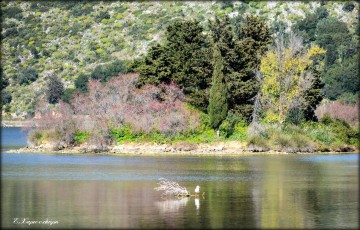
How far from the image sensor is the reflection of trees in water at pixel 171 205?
4378 cm

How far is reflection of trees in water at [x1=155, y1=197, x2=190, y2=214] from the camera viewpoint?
4378 cm

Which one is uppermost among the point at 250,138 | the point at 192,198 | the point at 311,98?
the point at 192,198

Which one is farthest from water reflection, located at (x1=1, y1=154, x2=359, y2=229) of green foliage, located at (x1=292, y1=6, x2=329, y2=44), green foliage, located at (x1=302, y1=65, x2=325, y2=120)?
green foliage, located at (x1=292, y1=6, x2=329, y2=44)

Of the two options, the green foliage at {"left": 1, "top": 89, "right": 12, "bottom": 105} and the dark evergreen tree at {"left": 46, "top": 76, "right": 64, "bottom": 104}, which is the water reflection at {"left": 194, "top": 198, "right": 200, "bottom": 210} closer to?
the dark evergreen tree at {"left": 46, "top": 76, "right": 64, "bottom": 104}

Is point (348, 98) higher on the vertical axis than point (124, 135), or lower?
lower

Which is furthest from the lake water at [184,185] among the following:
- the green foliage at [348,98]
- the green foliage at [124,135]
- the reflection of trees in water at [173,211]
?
the green foliage at [348,98]

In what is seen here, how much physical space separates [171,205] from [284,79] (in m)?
43.2

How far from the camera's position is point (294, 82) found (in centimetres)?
8662

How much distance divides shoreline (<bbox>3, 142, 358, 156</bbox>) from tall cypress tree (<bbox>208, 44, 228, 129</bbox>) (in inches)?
100

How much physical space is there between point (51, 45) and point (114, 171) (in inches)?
4064

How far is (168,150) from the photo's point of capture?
84.9 m

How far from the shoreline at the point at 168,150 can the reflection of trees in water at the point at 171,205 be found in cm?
3428

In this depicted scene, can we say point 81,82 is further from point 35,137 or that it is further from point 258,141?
point 258,141

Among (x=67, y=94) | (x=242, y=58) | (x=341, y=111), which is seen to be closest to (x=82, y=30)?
(x=67, y=94)
